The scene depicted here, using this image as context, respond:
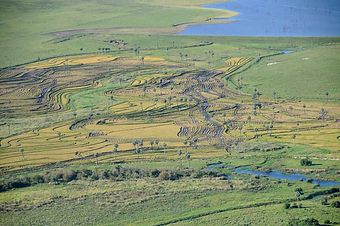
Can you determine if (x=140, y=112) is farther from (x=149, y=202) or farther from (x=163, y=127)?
(x=149, y=202)

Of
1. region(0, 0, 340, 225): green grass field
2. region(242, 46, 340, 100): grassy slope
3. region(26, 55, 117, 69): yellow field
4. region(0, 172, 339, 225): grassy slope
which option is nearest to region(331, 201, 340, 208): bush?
region(0, 0, 340, 225): green grass field

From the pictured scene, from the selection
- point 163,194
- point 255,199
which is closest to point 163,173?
point 163,194

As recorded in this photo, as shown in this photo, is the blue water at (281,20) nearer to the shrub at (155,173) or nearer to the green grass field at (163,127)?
the green grass field at (163,127)

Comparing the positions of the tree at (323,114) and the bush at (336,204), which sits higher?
the tree at (323,114)

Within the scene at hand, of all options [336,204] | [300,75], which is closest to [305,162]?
[336,204]

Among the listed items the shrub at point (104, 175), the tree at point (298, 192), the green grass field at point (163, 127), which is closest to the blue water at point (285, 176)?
the green grass field at point (163, 127)

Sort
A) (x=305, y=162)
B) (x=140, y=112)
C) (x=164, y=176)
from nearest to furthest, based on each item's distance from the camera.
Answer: (x=164, y=176) → (x=305, y=162) → (x=140, y=112)

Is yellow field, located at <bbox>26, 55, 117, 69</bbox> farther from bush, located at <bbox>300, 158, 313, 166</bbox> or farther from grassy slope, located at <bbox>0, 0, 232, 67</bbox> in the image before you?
bush, located at <bbox>300, 158, 313, 166</bbox>

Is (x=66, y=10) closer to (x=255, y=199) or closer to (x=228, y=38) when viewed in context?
(x=228, y=38)
